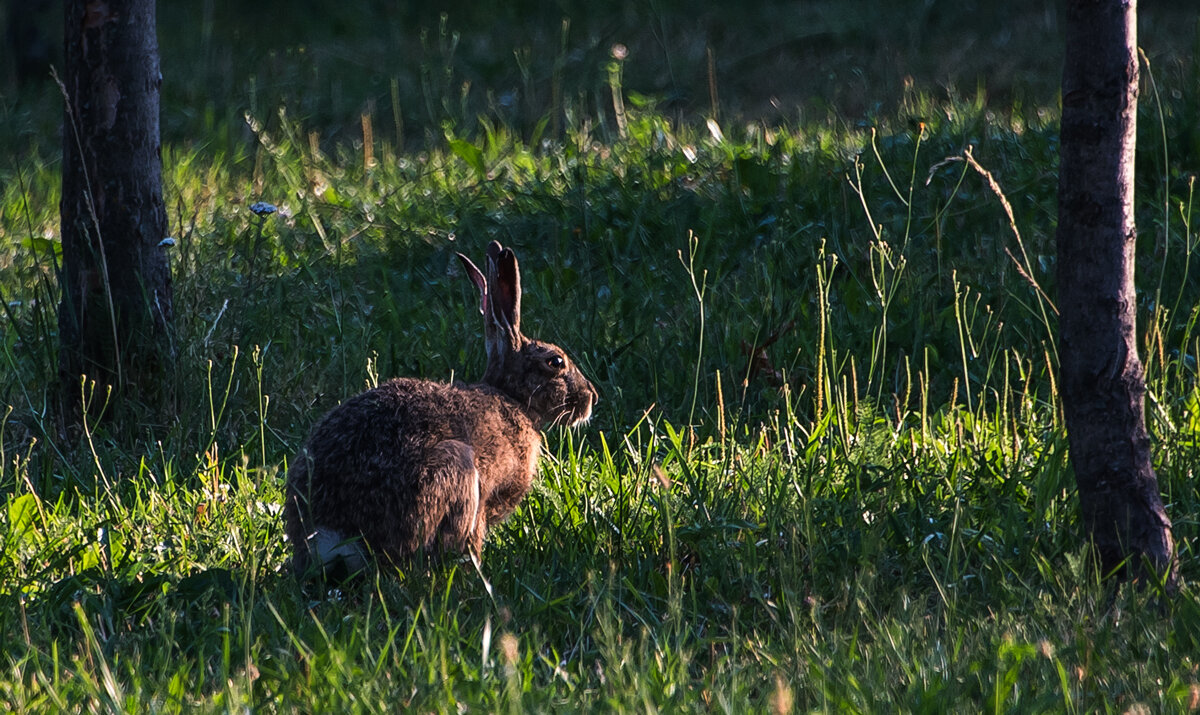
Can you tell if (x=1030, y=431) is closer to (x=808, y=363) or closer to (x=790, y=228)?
(x=808, y=363)

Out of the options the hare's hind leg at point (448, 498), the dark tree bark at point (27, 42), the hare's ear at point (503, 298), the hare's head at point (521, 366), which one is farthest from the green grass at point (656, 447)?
the dark tree bark at point (27, 42)

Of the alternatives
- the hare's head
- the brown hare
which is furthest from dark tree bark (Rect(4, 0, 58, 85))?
the brown hare

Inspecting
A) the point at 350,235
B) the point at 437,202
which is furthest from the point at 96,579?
the point at 437,202

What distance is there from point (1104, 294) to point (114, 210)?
4051 millimetres

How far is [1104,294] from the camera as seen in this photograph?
3586mm

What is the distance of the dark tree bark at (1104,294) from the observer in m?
3.50

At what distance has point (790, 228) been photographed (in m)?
7.03

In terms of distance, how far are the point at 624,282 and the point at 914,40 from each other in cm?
656

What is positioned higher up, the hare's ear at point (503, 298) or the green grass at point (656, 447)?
the hare's ear at point (503, 298)

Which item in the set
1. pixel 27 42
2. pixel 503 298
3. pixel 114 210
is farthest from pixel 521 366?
pixel 27 42

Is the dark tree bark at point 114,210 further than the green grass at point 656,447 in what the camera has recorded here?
Yes

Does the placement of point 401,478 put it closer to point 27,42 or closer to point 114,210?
point 114,210

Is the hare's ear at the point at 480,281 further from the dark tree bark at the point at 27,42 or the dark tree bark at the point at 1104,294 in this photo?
the dark tree bark at the point at 27,42

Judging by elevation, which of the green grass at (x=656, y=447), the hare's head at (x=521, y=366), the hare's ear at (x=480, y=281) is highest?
the hare's ear at (x=480, y=281)
